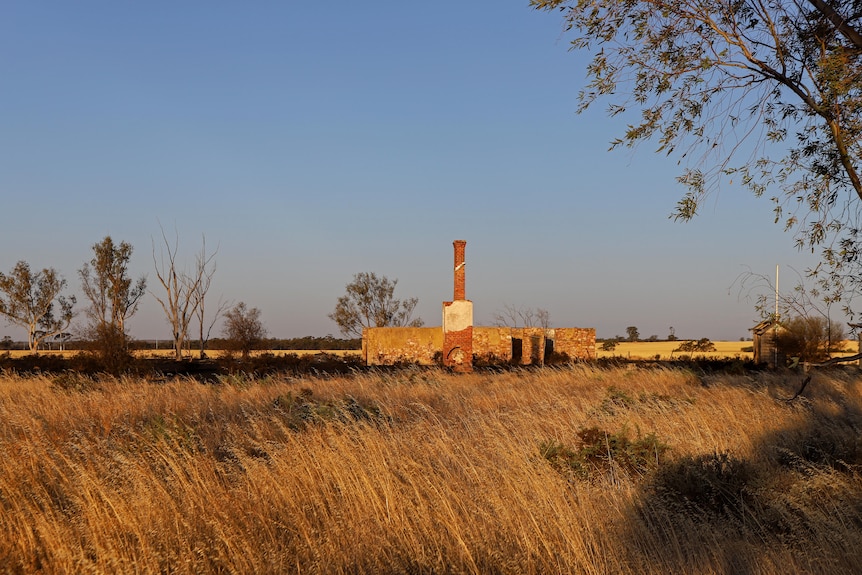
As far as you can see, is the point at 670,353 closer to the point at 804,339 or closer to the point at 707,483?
the point at 804,339

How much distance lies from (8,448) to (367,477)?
3.81 meters

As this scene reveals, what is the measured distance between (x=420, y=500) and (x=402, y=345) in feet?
93.2

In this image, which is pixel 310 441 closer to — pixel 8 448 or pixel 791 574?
pixel 8 448

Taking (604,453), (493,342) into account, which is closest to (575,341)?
(493,342)

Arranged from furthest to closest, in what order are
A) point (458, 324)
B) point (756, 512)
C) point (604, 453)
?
point (458, 324) < point (604, 453) < point (756, 512)

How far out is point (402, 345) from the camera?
33406 millimetres

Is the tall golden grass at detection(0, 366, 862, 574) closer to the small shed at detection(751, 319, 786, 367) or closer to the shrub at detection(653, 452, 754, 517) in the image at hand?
the shrub at detection(653, 452, 754, 517)

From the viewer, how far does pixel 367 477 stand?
5.65 meters

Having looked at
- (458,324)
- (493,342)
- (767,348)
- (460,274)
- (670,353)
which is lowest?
(670,353)

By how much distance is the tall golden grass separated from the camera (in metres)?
4.40

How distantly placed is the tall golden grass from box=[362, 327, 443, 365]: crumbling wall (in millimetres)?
23610

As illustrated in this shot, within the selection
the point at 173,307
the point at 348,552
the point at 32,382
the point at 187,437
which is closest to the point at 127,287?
the point at 173,307

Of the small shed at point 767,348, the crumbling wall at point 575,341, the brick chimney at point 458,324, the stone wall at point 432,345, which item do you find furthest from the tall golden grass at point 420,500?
the crumbling wall at point 575,341

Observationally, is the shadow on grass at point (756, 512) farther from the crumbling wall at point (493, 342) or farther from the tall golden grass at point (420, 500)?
the crumbling wall at point (493, 342)
